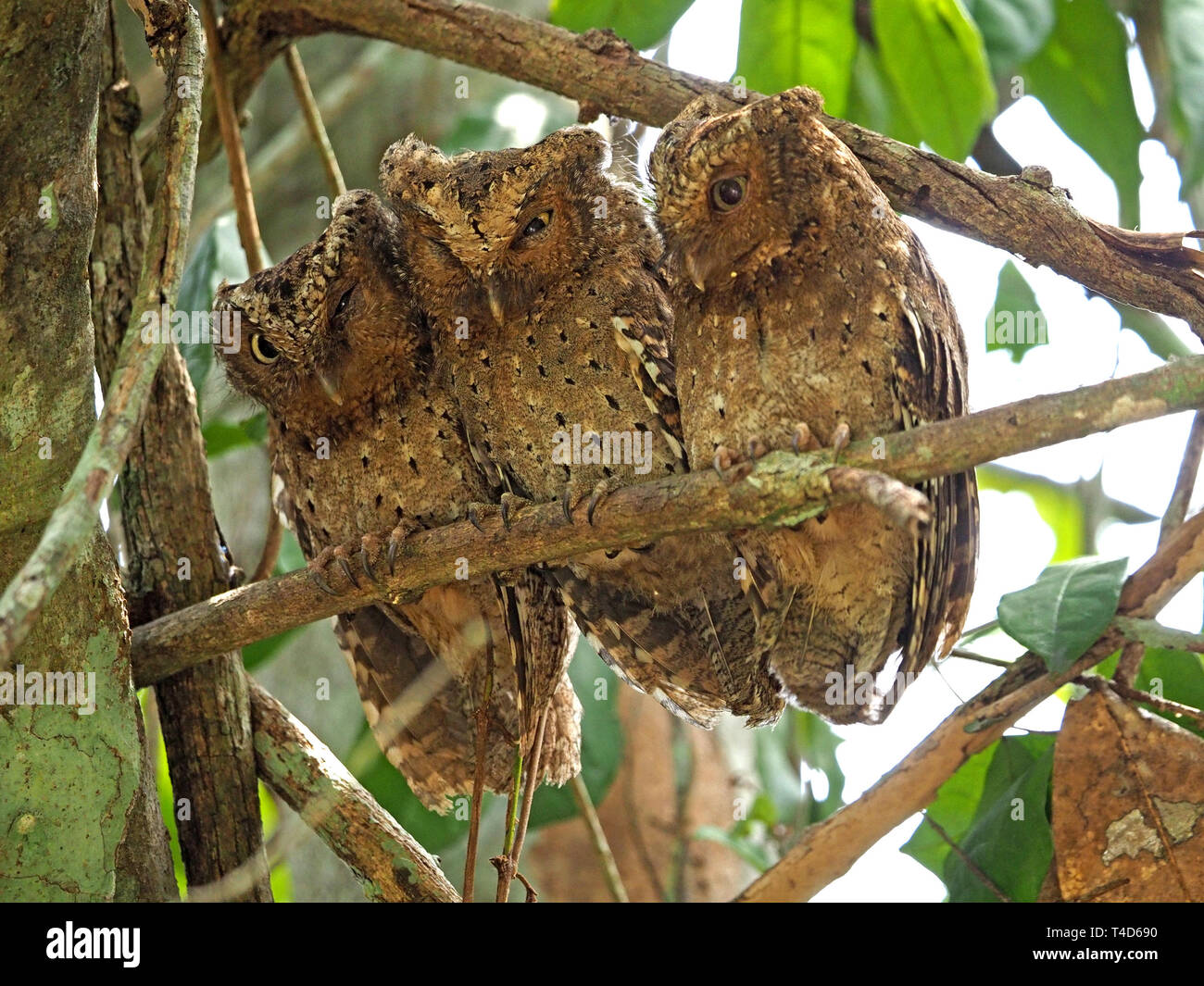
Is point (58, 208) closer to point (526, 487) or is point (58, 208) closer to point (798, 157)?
point (526, 487)

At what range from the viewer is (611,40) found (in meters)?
3.12

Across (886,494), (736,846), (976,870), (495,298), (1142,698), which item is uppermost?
(495,298)

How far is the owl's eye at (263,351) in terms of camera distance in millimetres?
3150

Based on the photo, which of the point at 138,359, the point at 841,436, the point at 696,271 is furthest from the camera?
the point at 696,271

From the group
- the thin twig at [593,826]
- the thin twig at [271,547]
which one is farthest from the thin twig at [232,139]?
the thin twig at [593,826]

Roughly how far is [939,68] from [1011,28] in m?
0.29

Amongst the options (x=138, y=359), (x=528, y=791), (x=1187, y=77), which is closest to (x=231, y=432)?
(x=528, y=791)

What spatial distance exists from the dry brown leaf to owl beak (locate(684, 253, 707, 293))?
1.27 m

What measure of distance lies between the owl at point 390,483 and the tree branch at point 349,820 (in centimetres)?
33

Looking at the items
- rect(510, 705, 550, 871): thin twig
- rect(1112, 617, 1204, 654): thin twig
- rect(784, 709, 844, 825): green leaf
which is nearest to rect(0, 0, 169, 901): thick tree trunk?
rect(510, 705, 550, 871): thin twig

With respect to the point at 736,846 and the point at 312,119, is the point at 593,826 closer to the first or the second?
the point at 736,846

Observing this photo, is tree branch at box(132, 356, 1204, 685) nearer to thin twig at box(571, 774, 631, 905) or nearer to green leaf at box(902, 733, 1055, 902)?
thin twig at box(571, 774, 631, 905)

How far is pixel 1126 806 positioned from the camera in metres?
2.60

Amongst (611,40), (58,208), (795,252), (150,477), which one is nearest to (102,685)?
(150,477)
